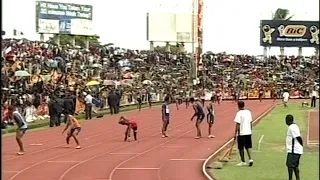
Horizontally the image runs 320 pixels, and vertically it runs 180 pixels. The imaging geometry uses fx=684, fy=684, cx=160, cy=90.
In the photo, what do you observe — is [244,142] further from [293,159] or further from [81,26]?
[81,26]

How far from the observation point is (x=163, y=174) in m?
13.1

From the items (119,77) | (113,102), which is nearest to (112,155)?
(113,102)

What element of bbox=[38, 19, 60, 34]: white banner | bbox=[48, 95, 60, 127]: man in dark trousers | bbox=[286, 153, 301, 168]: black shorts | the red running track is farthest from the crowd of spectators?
bbox=[286, 153, 301, 168]: black shorts

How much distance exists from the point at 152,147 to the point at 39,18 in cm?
3720

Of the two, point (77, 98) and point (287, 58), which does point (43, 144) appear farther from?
point (287, 58)

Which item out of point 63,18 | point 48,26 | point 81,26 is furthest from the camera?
point 81,26

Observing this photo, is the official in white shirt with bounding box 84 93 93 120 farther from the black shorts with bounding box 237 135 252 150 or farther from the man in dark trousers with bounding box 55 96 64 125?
the black shorts with bounding box 237 135 252 150

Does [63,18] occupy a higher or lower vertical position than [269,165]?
higher

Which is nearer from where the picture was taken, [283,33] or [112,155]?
[112,155]

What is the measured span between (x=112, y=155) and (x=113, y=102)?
19.5 m

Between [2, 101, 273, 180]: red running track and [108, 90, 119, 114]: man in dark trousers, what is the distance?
9.15 metres

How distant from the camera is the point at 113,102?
36.2 metres

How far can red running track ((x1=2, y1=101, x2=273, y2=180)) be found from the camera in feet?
43.2

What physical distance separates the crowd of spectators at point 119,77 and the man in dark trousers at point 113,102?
0.05 metres
